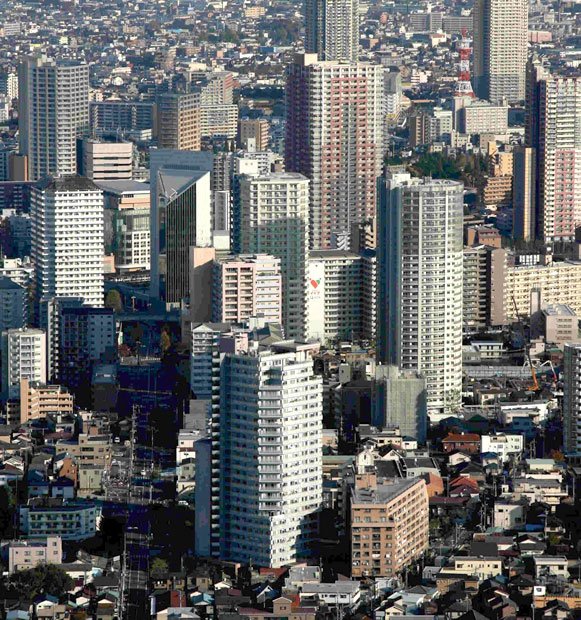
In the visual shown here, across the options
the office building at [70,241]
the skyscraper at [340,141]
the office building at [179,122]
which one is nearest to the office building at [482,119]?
the office building at [179,122]

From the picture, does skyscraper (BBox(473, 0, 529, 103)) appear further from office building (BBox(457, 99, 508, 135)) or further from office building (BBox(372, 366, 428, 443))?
office building (BBox(372, 366, 428, 443))

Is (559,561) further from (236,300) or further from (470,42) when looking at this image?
(470,42)

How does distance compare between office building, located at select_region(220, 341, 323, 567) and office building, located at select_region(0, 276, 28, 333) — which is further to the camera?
office building, located at select_region(0, 276, 28, 333)

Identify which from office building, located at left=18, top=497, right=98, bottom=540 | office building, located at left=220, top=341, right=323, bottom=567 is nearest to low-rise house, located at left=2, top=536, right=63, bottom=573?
office building, located at left=18, top=497, right=98, bottom=540

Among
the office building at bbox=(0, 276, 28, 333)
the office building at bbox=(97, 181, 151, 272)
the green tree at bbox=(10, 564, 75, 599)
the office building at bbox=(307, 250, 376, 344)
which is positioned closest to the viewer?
the green tree at bbox=(10, 564, 75, 599)

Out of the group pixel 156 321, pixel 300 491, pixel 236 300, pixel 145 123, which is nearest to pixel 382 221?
pixel 236 300
